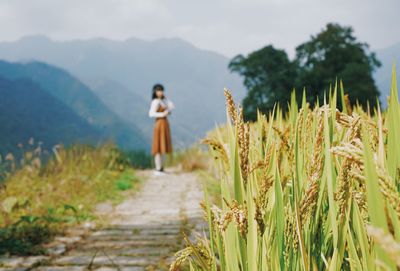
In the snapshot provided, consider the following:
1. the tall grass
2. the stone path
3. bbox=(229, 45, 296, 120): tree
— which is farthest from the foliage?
the tall grass

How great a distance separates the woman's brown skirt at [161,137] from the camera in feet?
36.6

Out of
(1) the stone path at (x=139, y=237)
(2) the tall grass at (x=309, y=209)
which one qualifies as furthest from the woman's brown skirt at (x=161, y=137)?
(2) the tall grass at (x=309, y=209)

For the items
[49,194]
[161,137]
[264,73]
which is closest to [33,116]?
[264,73]

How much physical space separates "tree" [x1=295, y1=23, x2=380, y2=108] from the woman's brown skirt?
24085 millimetres

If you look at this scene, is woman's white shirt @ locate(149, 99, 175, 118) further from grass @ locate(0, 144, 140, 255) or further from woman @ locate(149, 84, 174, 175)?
grass @ locate(0, 144, 140, 255)

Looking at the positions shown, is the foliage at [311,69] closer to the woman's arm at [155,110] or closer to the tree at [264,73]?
the tree at [264,73]

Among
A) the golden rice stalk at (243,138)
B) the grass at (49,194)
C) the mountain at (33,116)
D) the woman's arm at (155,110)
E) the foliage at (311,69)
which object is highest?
the mountain at (33,116)

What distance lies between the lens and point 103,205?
6500 mm

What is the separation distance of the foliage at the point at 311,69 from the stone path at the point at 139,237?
89.3ft

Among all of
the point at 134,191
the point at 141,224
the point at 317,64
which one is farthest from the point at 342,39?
the point at 141,224

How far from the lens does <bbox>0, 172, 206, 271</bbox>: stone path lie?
329 cm

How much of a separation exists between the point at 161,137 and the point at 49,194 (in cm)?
516

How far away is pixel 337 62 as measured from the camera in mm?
37594

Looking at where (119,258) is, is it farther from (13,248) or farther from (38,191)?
(38,191)
